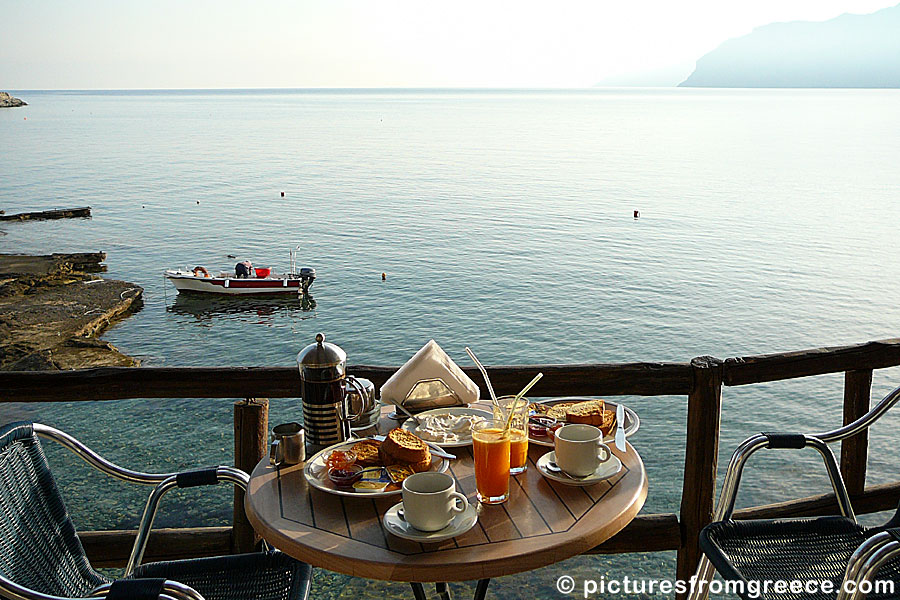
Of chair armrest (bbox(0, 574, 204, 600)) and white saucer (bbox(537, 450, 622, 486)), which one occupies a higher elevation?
white saucer (bbox(537, 450, 622, 486))

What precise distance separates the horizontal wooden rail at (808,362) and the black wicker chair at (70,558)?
70.8 inches

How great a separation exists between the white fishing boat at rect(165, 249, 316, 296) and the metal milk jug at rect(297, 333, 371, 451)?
2251cm

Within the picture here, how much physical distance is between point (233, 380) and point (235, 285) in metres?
22.9

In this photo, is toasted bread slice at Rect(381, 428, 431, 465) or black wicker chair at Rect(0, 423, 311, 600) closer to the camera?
black wicker chair at Rect(0, 423, 311, 600)

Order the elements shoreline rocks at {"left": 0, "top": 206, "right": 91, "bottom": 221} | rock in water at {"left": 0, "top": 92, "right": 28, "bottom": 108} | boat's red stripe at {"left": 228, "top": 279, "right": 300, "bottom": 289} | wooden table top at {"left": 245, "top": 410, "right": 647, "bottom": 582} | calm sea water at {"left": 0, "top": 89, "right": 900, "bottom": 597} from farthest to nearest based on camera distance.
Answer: rock in water at {"left": 0, "top": 92, "right": 28, "bottom": 108} → shoreline rocks at {"left": 0, "top": 206, "right": 91, "bottom": 221} → boat's red stripe at {"left": 228, "top": 279, "right": 300, "bottom": 289} → calm sea water at {"left": 0, "top": 89, "right": 900, "bottom": 597} → wooden table top at {"left": 245, "top": 410, "right": 647, "bottom": 582}

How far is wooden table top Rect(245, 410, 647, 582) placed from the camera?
4.92 ft

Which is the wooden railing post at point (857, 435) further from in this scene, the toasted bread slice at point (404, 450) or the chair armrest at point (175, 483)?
the chair armrest at point (175, 483)

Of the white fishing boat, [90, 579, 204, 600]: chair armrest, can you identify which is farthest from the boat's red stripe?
[90, 579, 204, 600]: chair armrest

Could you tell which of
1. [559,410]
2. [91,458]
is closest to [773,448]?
[559,410]

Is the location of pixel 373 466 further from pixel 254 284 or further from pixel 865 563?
pixel 254 284

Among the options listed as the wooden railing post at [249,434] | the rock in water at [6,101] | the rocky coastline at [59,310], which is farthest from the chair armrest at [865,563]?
the rock in water at [6,101]

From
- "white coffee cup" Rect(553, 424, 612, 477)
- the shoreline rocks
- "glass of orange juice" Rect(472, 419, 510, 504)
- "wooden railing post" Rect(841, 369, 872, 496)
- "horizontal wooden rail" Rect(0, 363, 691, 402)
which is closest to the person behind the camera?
"glass of orange juice" Rect(472, 419, 510, 504)

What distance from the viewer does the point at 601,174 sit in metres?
49.8

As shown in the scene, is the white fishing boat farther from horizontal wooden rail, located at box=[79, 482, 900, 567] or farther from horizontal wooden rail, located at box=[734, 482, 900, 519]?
horizontal wooden rail, located at box=[734, 482, 900, 519]
